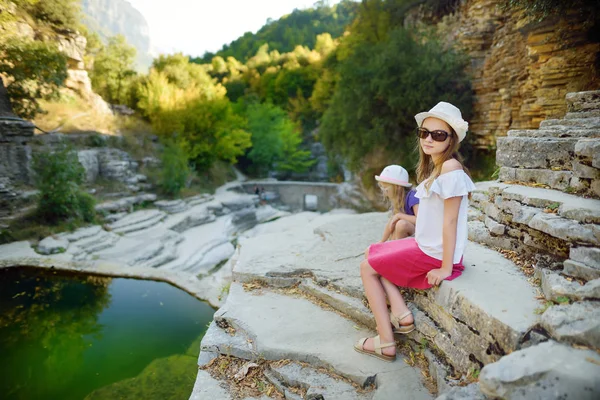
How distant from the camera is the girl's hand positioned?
7.06 ft

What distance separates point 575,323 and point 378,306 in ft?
3.73

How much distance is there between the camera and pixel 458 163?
2.12 meters

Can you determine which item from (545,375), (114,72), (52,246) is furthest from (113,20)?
(545,375)

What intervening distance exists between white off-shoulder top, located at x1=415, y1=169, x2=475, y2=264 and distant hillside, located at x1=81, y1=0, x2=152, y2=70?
20.6 m

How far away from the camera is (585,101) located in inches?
140

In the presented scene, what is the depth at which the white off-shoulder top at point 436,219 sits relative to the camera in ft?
6.79

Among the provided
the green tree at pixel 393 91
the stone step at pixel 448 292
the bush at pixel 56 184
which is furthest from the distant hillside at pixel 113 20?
the stone step at pixel 448 292

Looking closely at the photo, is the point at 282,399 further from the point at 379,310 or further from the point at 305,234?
the point at 305,234

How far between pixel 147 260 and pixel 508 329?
8.90 metres

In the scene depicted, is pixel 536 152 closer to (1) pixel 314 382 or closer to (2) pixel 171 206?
(1) pixel 314 382

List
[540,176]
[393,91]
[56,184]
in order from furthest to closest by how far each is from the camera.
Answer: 1. [393,91]
2. [56,184]
3. [540,176]

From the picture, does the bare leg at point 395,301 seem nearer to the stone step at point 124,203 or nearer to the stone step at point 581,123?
the stone step at point 581,123

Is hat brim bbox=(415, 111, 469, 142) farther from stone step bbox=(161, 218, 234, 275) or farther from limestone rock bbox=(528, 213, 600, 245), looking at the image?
stone step bbox=(161, 218, 234, 275)

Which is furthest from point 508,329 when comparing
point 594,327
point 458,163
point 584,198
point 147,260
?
point 147,260
